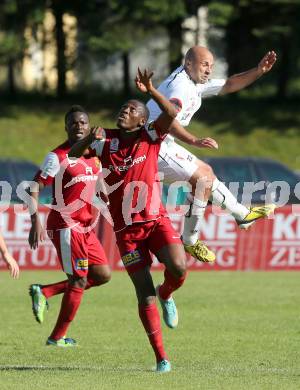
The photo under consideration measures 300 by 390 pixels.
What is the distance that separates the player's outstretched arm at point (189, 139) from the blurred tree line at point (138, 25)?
29.5 metres

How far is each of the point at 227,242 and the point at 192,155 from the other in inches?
397

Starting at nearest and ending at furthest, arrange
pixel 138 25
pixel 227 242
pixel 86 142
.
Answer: pixel 86 142
pixel 227 242
pixel 138 25

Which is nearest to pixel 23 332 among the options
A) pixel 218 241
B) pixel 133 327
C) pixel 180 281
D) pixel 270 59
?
pixel 133 327

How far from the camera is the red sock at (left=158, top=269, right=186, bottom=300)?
1049 centimetres

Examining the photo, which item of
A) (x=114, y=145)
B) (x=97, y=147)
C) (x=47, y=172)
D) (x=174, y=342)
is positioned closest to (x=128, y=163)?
(x=114, y=145)

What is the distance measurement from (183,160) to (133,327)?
3.36m

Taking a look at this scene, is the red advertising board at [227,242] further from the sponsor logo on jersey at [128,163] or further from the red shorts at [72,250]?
the sponsor logo on jersey at [128,163]

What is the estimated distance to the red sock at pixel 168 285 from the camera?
10491mm

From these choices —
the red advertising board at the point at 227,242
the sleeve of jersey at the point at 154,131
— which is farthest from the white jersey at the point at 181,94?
the red advertising board at the point at 227,242

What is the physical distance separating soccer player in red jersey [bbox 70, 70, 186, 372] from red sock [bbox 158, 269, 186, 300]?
384 mm

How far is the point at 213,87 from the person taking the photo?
447 inches

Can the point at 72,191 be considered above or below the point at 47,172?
below

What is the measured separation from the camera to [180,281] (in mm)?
10438

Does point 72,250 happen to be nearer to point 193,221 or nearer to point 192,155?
point 193,221
